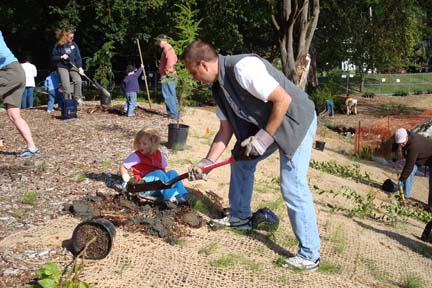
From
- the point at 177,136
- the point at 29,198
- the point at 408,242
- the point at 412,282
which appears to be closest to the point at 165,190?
the point at 29,198

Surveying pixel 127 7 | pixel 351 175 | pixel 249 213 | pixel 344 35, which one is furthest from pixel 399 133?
pixel 344 35

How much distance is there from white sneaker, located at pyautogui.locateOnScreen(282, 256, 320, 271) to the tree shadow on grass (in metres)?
1.74

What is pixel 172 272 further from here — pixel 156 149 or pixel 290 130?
pixel 156 149

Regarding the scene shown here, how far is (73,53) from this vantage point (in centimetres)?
1086

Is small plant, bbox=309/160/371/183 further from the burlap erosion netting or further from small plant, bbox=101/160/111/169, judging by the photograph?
the burlap erosion netting

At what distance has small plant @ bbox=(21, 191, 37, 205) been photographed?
5.07m

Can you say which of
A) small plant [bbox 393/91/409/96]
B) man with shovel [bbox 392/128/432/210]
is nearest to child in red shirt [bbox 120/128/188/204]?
man with shovel [bbox 392/128/432/210]

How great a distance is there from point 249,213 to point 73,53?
293 inches

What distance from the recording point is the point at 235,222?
4652 mm

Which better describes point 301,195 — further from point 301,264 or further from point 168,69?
point 168,69

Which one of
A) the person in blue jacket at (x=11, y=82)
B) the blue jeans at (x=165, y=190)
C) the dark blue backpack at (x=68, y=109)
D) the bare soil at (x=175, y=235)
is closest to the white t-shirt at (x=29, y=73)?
the dark blue backpack at (x=68, y=109)

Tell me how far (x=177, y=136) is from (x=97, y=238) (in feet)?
13.4

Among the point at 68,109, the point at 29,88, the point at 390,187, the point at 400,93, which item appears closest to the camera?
the point at 390,187

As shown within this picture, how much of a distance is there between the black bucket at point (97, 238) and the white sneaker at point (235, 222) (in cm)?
117
